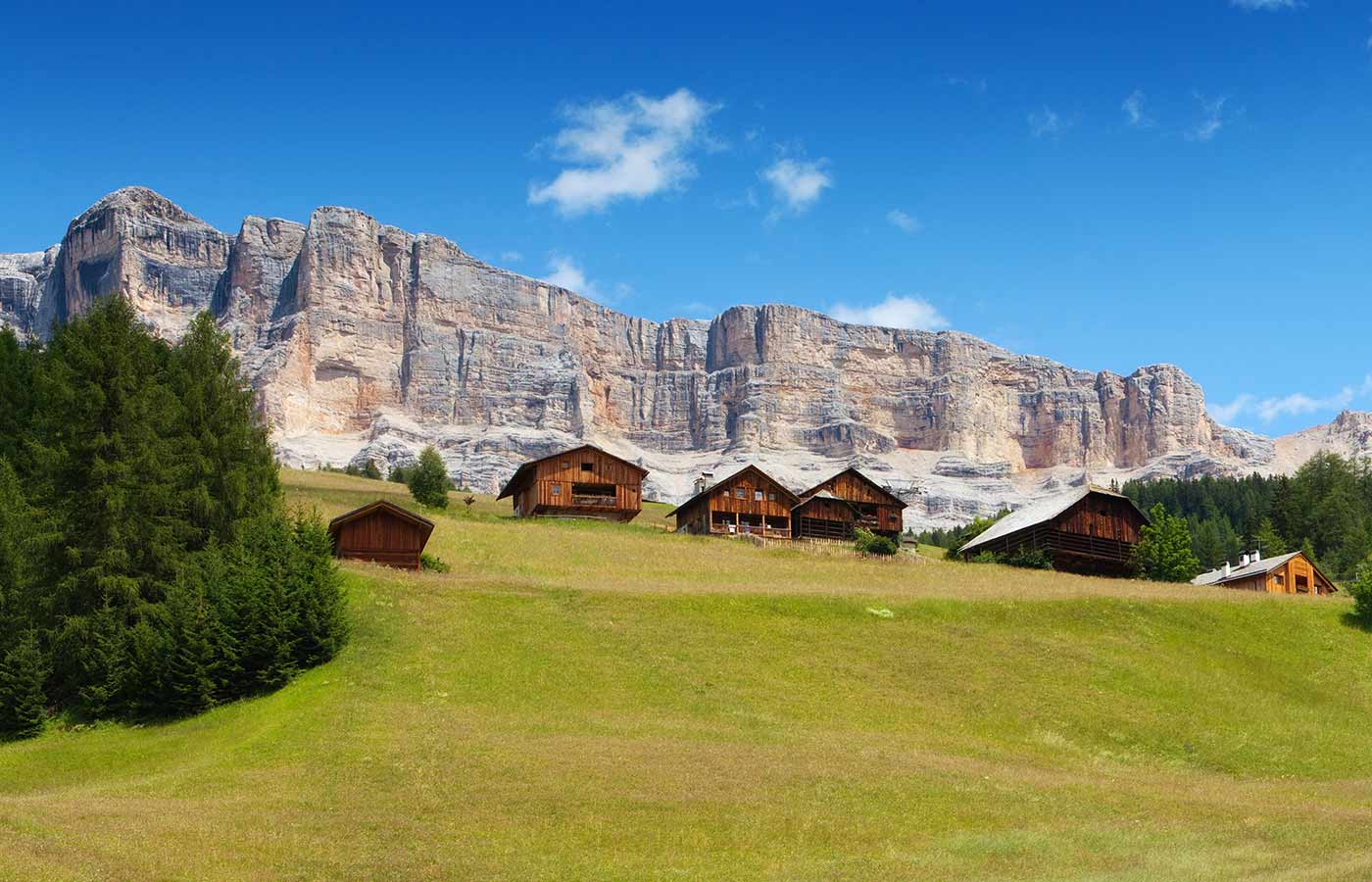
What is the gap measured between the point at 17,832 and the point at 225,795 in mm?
6029

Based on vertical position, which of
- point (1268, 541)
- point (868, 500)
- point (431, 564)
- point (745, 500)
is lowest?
point (431, 564)

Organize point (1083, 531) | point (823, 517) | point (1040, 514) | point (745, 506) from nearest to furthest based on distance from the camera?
point (1083, 531), point (1040, 514), point (745, 506), point (823, 517)

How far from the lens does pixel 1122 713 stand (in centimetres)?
4206

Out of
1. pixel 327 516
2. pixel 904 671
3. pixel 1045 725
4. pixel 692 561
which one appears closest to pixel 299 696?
pixel 904 671

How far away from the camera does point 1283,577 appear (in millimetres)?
76312

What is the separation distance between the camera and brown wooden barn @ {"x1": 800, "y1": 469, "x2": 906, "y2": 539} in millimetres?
98062

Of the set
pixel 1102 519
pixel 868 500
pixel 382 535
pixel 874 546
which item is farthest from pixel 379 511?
pixel 868 500

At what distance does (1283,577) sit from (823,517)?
3290 cm

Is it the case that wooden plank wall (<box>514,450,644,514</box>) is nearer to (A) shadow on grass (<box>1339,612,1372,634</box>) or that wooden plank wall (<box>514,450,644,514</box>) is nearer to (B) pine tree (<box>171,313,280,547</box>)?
(B) pine tree (<box>171,313,280,547</box>)

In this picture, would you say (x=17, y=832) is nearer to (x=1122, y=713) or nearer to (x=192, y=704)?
(x=192, y=704)

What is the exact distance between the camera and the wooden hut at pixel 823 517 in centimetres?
9725

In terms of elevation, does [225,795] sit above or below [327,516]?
below

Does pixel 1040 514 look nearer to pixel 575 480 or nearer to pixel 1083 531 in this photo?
pixel 1083 531

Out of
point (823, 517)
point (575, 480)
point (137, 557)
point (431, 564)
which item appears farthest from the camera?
point (575, 480)
